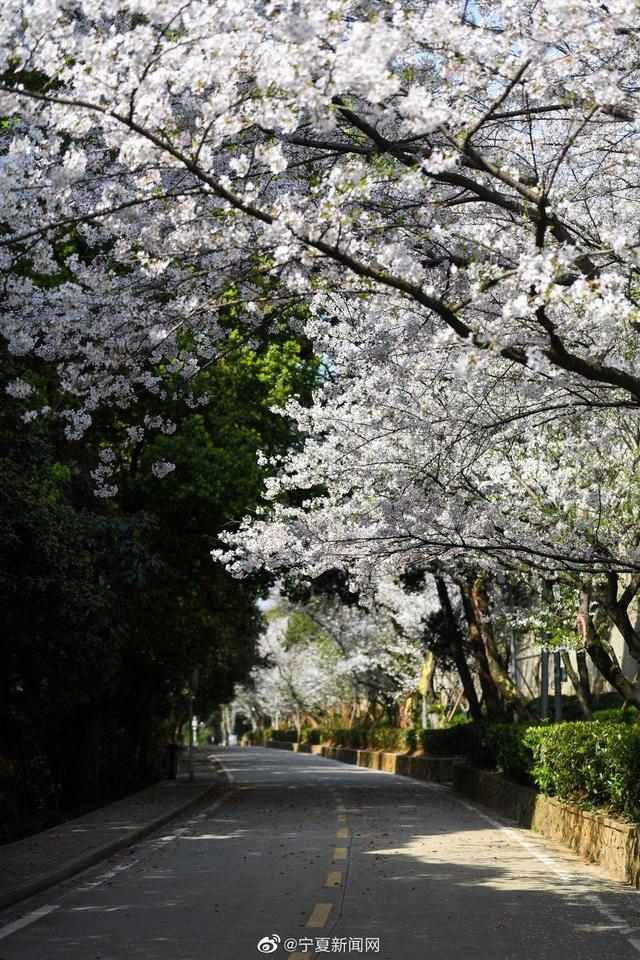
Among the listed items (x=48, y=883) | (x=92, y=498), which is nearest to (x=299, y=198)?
(x=48, y=883)

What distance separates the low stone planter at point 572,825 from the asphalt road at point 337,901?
291 millimetres

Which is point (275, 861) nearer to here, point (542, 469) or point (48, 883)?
point (48, 883)

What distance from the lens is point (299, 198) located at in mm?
8742

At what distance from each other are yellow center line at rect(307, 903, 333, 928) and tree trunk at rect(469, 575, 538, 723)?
606 inches

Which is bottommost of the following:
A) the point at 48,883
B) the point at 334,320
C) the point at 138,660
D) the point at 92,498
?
the point at 48,883

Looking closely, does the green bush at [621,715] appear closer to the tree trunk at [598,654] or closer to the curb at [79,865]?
the tree trunk at [598,654]

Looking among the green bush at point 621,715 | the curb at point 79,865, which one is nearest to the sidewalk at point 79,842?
the curb at point 79,865

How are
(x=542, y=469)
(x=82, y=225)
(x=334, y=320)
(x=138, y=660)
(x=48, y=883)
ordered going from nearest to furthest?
1. (x=82, y=225)
2. (x=48, y=883)
3. (x=542, y=469)
4. (x=334, y=320)
5. (x=138, y=660)

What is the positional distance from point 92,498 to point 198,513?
192 inches

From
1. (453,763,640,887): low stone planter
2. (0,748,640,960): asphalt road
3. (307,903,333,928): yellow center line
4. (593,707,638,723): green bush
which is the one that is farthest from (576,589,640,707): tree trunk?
(307,903,333,928): yellow center line

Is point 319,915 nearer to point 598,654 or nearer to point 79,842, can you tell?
point 79,842

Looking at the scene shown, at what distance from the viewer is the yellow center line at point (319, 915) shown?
30.8 ft

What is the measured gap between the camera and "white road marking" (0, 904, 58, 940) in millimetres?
9515

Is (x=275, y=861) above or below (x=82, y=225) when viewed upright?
below
